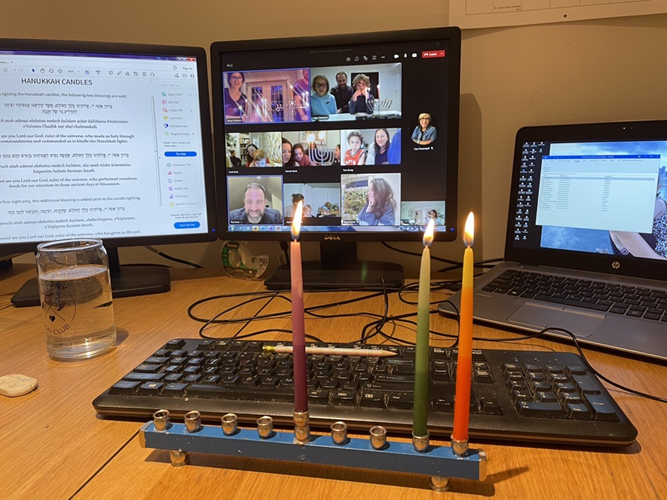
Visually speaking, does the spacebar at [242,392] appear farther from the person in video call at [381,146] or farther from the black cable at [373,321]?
the person in video call at [381,146]

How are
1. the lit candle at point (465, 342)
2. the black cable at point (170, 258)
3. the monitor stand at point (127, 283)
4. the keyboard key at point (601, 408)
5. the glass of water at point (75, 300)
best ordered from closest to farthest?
the lit candle at point (465, 342) < the keyboard key at point (601, 408) < the glass of water at point (75, 300) < the monitor stand at point (127, 283) < the black cable at point (170, 258)

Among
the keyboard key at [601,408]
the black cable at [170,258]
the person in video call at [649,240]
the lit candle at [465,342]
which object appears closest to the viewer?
the lit candle at [465,342]

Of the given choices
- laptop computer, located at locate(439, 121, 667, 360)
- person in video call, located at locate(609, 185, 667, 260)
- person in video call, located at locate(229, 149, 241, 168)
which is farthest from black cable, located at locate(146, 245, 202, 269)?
person in video call, located at locate(609, 185, 667, 260)

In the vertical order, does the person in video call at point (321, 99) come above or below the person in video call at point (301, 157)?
above

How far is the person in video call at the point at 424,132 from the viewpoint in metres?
0.93

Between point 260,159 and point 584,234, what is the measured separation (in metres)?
0.62

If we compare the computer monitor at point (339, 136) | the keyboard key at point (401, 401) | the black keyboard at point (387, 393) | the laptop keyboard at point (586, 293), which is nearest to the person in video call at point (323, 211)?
the computer monitor at point (339, 136)

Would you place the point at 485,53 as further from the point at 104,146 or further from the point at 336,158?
the point at 104,146

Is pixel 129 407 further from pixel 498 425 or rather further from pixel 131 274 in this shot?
pixel 131 274

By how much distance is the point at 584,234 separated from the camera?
885 millimetres

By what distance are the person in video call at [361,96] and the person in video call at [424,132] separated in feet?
0.31

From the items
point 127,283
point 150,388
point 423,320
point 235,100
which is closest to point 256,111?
point 235,100

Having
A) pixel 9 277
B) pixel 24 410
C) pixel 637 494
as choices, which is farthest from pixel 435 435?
pixel 9 277

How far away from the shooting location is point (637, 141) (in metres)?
0.83
